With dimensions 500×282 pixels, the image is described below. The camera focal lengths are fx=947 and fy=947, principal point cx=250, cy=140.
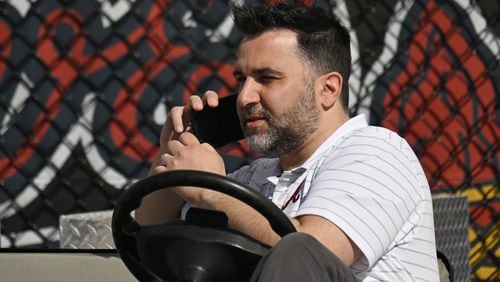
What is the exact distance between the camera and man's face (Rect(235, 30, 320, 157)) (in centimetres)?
226

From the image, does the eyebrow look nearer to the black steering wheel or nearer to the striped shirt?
the striped shirt

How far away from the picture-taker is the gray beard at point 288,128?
89.4 inches

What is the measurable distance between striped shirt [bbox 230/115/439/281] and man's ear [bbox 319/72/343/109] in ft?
0.31

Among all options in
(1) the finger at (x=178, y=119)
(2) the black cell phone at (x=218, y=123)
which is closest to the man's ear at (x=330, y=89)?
(2) the black cell phone at (x=218, y=123)

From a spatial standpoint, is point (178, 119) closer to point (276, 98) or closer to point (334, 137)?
point (276, 98)

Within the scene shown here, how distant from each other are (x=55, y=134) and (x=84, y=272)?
1.24m

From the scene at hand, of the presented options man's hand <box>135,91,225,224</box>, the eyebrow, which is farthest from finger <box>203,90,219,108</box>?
the eyebrow

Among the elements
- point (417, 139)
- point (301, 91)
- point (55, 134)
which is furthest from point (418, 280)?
point (417, 139)

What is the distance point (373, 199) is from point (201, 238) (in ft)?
1.49

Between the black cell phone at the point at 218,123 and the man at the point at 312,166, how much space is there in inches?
1.4

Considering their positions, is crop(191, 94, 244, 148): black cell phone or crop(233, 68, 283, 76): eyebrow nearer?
crop(233, 68, 283, 76): eyebrow

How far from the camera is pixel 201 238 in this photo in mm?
1714

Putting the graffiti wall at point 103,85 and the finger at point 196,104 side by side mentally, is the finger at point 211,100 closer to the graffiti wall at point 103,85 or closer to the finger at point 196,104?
the finger at point 196,104

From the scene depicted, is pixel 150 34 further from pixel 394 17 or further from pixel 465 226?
pixel 465 226
